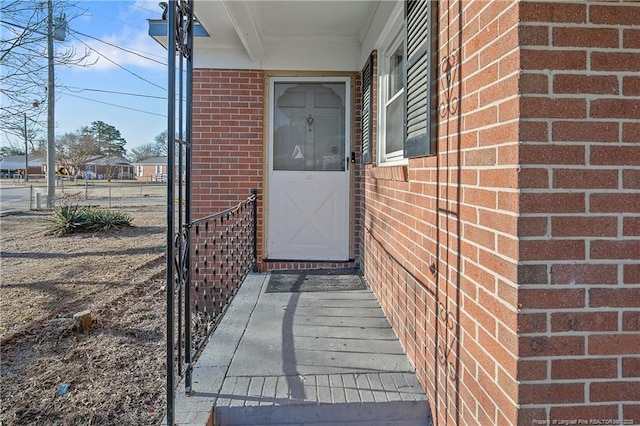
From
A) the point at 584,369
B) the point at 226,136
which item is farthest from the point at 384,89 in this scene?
the point at 584,369

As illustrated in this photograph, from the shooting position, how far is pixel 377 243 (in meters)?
3.37

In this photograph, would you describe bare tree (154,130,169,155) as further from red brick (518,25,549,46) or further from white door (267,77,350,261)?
red brick (518,25,549,46)

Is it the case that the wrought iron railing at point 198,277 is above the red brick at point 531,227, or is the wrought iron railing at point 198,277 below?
below

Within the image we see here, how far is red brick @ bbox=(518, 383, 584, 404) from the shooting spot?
1.12m

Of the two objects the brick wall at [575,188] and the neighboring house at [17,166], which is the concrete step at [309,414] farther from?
the neighboring house at [17,166]

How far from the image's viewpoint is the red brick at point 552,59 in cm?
110

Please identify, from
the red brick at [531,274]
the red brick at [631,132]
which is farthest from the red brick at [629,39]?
the red brick at [531,274]

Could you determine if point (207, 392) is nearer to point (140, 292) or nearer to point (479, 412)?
point (479, 412)

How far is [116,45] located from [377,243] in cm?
1093

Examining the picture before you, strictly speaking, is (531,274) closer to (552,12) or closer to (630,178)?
(630,178)

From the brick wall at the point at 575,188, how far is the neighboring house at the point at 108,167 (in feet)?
152

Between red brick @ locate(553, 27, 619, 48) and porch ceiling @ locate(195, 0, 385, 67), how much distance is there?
248cm

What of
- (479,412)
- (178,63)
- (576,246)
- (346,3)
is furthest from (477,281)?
(346,3)

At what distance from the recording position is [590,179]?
111cm
